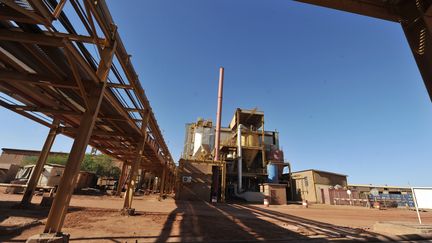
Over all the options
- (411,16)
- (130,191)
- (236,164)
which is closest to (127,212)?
(130,191)

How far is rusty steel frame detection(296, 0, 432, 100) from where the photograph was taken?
3258mm

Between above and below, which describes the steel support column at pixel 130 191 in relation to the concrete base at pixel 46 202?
above

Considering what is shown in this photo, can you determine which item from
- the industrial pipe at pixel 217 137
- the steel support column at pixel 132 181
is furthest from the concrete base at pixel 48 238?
the industrial pipe at pixel 217 137

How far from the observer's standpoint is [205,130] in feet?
124

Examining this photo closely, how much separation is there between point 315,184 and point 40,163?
Answer: 32.4 m

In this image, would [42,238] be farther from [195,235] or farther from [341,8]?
[341,8]

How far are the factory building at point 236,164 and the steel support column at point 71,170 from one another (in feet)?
54.7

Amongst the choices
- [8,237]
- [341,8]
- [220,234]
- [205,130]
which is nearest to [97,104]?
[8,237]

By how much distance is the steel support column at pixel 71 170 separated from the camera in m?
4.35

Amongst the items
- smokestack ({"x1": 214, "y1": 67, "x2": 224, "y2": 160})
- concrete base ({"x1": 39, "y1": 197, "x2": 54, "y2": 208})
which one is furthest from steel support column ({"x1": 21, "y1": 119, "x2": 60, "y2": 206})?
smokestack ({"x1": 214, "y1": 67, "x2": 224, "y2": 160})

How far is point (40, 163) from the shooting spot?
367 inches

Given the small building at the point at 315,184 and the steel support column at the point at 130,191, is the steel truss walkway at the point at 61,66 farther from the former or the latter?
the small building at the point at 315,184

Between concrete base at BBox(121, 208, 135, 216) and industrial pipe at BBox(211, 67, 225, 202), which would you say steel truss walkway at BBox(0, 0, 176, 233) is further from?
industrial pipe at BBox(211, 67, 225, 202)

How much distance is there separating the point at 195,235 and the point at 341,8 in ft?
21.1
